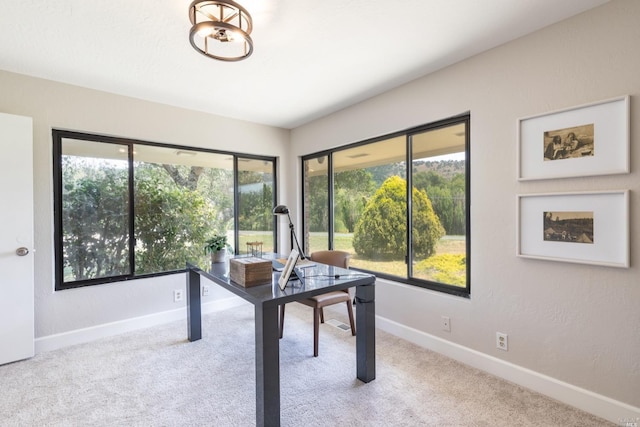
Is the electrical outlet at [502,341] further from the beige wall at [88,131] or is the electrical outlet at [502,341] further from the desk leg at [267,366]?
the beige wall at [88,131]

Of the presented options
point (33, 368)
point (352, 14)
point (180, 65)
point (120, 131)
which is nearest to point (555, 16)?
point (352, 14)

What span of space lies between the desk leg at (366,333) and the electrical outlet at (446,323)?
0.77 metres

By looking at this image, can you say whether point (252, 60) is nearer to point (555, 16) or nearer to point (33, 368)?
point (555, 16)

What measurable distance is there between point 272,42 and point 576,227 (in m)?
2.38

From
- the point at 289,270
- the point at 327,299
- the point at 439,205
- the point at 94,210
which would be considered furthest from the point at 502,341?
the point at 94,210

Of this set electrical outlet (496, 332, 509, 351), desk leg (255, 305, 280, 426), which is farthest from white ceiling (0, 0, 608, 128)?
electrical outlet (496, 332, 509, 351)

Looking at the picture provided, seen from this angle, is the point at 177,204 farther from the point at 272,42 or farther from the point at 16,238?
the point at 272,42

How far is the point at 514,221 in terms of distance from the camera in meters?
2.08

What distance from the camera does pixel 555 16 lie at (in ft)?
5.94

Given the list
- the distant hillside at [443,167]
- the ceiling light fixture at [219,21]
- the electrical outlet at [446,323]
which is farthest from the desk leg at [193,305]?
the distant hillside at [443,167]

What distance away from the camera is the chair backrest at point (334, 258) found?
291cm

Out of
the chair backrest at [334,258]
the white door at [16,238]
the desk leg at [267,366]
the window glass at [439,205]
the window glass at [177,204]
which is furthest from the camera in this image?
the window glass at [177,204]

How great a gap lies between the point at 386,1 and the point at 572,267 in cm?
201

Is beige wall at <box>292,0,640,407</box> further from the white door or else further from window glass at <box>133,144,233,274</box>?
the white door
